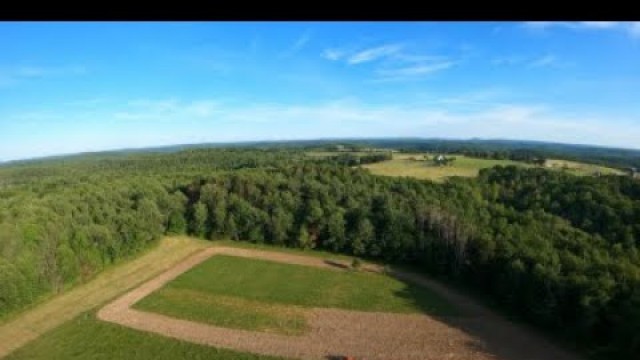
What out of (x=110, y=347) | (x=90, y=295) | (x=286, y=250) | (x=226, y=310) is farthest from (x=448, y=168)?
(x=110, y=347)

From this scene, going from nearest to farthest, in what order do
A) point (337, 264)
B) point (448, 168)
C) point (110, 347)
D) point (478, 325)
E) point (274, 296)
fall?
point (110, 347)
point (478, 325)
point (274, 296)
point (337, 264)
point (448, 168)

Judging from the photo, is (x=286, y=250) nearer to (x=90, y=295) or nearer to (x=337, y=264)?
(x=337, y=264)

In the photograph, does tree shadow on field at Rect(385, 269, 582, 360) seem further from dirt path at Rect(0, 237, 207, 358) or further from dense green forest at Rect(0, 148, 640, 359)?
dirt path at Rect(0, 237, 207, 358)

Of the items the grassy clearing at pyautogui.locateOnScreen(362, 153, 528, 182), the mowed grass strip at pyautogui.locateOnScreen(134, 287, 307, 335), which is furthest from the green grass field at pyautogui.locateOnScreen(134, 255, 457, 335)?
the grassy clearing at pyautogui.locateOnScreen(362, 153, 528, 182)

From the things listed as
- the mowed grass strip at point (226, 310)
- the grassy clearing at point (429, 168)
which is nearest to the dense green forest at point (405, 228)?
the grassy clearing at point (429, 168)

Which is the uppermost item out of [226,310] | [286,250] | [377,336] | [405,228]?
[405,228]

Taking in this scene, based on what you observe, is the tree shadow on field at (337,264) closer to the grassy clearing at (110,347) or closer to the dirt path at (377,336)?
the dirt path at (377,336)
